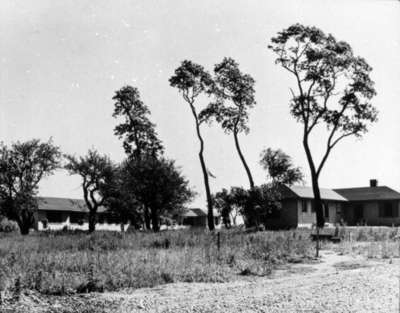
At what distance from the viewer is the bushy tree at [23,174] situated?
48219 millimetres

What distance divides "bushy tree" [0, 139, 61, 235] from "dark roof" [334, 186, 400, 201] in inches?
1205

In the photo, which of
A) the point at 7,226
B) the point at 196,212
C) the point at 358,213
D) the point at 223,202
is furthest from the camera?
the point at 196,212

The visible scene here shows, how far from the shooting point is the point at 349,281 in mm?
12227

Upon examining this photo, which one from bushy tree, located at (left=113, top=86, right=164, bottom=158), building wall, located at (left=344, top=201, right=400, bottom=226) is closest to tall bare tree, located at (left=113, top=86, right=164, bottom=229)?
bushy tree, located at (left=113, top=86, right=164, bottom=158)

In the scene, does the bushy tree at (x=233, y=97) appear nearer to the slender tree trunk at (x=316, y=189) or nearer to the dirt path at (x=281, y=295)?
the slender tree trunk at (x=316, y=189)

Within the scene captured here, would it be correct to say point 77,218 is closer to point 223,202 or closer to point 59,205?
point 59,205

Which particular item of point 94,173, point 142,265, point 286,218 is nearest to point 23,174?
point 94,173

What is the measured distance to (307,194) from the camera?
4584 centimetres

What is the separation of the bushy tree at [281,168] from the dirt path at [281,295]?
5001cm

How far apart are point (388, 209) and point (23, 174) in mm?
36040

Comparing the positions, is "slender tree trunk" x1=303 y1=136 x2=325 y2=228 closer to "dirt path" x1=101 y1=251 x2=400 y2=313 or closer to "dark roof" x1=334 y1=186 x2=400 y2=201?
"dark roof" x1=334 y1=186 x2=400 y2=201

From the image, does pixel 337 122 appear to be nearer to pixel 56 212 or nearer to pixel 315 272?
pixel 315 272

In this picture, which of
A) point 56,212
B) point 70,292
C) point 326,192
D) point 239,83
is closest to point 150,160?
point 239,83

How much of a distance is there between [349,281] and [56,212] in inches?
2069
